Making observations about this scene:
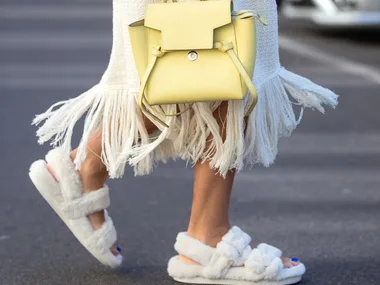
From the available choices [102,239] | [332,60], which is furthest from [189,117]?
[332,60]

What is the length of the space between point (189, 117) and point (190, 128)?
37 mm

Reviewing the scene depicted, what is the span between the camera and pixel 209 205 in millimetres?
3289

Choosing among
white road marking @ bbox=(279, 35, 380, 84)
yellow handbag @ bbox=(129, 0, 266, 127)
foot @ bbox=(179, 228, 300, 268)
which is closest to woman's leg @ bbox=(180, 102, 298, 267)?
foot @ bbox=(179, 228, 300, 268)

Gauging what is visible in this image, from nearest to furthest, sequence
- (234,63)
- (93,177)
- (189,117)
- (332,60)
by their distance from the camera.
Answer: (234,63)
(189,117)
(93,177)
(332,60)

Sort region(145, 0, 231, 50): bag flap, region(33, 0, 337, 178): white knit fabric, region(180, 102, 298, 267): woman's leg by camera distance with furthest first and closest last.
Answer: region(180, 102, 298, 267): woman's leg, region(33, 0, 337, 178): white knit fabric, region(145, 0, 231, 50): bag flap

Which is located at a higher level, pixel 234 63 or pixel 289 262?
pixel 234 63

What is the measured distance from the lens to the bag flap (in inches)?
113

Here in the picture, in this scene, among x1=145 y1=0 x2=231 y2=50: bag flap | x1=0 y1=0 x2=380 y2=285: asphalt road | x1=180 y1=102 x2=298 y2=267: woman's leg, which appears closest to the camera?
x1=145 y1=0 x2=231 y2=50: bag flap

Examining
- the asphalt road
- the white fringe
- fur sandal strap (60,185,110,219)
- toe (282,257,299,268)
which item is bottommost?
the asphalt road

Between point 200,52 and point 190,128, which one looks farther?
point 190,128

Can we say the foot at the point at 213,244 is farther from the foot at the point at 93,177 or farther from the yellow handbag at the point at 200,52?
the yellow handbag at the point at 200,52

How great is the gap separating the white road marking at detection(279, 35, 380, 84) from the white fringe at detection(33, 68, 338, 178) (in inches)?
181

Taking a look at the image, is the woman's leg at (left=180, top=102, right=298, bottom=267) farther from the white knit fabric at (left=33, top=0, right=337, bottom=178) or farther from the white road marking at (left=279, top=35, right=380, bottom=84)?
the white road marking at (left=279, top=35, right=380, bottom=84)

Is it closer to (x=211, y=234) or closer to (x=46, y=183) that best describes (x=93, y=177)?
(x=46, y=183)
